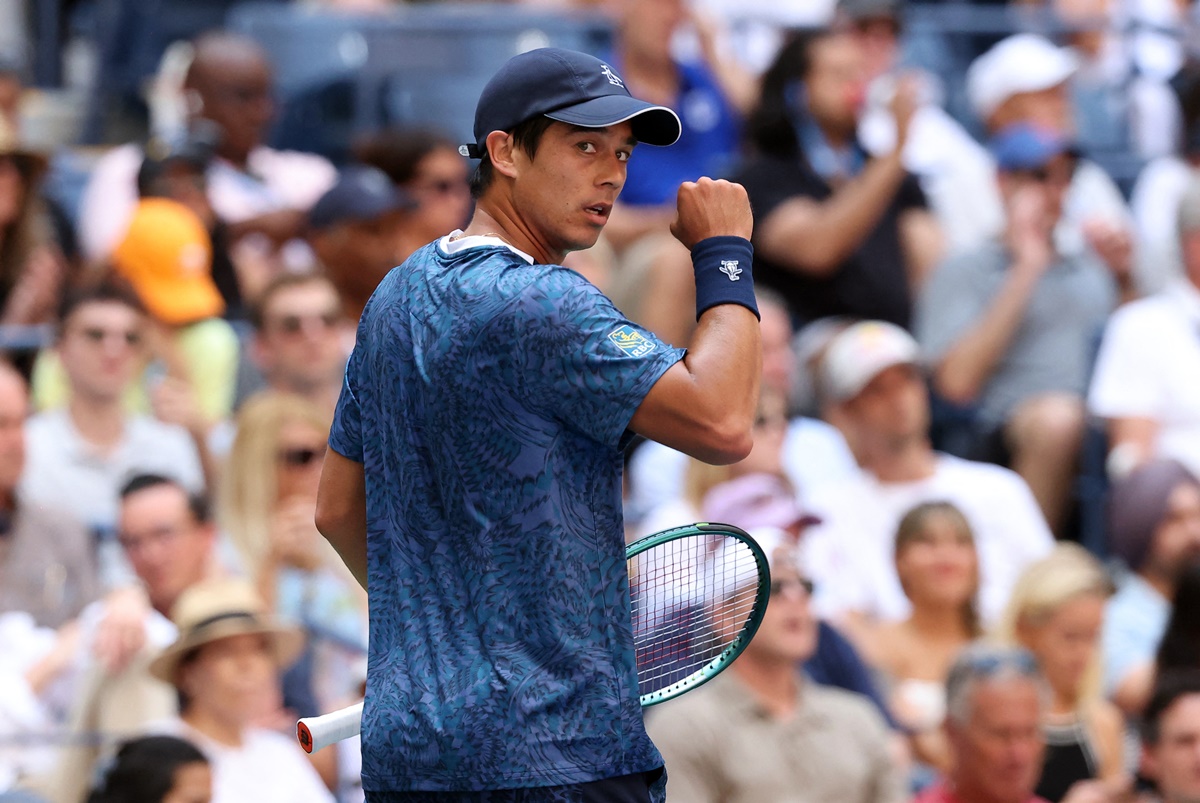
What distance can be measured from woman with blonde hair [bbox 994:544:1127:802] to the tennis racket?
2560mm

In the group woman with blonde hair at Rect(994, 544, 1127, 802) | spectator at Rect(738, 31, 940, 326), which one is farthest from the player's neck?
spectator at Rect(738, 31, 940, 326)

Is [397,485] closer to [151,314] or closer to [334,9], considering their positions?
[151,314]

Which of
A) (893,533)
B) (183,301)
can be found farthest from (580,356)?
(183,301)

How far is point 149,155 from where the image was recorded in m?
7.32

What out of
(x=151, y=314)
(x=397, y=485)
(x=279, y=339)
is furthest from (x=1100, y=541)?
(x=397, y=485)

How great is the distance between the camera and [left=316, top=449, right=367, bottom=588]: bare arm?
2816 millimetres

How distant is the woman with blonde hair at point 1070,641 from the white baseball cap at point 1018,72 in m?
2.79

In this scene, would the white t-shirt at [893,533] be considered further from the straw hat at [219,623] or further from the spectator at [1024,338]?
the straw hat at [219,623]

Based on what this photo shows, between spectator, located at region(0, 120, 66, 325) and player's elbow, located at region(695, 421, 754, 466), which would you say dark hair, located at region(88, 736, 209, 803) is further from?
spectator, located at region(0, 120, 66, 325)

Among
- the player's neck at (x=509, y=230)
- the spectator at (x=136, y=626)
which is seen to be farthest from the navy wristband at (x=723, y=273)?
the spectator at (x=136, y=626)

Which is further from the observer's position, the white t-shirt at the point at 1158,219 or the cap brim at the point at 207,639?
the white t-shirt at the point at 1158,219

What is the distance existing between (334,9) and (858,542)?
4097 millimetres

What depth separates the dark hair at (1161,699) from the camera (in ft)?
15.8

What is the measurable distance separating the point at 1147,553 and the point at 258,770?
2867mm
